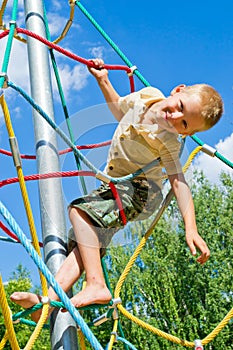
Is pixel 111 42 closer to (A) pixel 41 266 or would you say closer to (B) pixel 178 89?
(B) pixel 178 89

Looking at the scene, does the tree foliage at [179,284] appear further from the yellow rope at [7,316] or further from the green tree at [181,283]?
the yellow rope at [7,316]

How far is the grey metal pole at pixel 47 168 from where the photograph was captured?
51.9 inches

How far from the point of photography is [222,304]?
8266 mm

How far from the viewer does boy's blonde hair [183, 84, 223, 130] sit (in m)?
1.50

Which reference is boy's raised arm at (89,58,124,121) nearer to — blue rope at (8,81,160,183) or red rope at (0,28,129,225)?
red rope at (0,28,129,225)

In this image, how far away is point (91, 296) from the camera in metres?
1.34

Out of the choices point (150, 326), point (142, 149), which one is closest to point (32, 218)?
point (142, 149)

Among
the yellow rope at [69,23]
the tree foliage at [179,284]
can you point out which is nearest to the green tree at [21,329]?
the tree foliage at [179,284]

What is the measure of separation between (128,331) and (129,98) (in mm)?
7144

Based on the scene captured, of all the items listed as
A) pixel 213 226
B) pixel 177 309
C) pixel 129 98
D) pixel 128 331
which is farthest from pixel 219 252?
pixel 129 98

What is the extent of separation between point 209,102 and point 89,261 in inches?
21.8

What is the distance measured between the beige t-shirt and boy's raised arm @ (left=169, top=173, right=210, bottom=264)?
33 mm

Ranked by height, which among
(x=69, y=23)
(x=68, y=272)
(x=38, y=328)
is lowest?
(x=38, y=328)

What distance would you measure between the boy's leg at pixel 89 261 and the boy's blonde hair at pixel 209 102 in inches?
17.4
